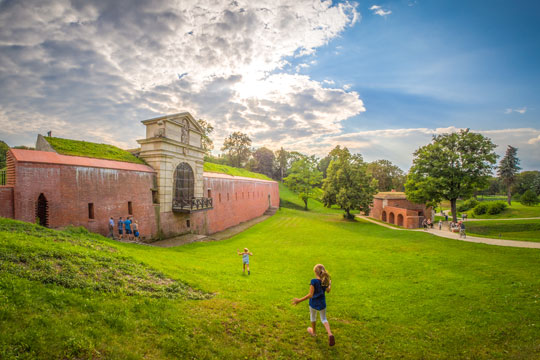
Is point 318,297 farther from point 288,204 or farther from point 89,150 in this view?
point 288,204

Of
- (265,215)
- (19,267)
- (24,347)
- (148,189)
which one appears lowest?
(265,215)

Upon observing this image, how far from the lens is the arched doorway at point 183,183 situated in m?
16.7

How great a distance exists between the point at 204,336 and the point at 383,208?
111ft

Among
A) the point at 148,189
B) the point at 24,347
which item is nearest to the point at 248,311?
the point at 24,347

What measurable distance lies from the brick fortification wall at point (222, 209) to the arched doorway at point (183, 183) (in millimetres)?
1234

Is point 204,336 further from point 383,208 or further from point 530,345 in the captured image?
point 383,208

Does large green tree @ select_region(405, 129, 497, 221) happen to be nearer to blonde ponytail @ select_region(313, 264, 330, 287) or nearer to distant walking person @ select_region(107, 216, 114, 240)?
blonde ponytail @ select_region(313, 264, 330, 287)

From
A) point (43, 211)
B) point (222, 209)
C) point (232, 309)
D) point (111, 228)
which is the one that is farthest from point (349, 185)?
point (43, 211)

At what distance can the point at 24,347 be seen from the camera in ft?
10.4

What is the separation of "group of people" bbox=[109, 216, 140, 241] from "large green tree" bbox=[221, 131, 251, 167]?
Result: 153ft

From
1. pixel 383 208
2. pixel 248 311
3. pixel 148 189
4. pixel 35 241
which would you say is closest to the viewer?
pixel 248 311

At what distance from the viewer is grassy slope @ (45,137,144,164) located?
464 inches

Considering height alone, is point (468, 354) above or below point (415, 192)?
below

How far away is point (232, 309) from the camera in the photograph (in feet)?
19.5
